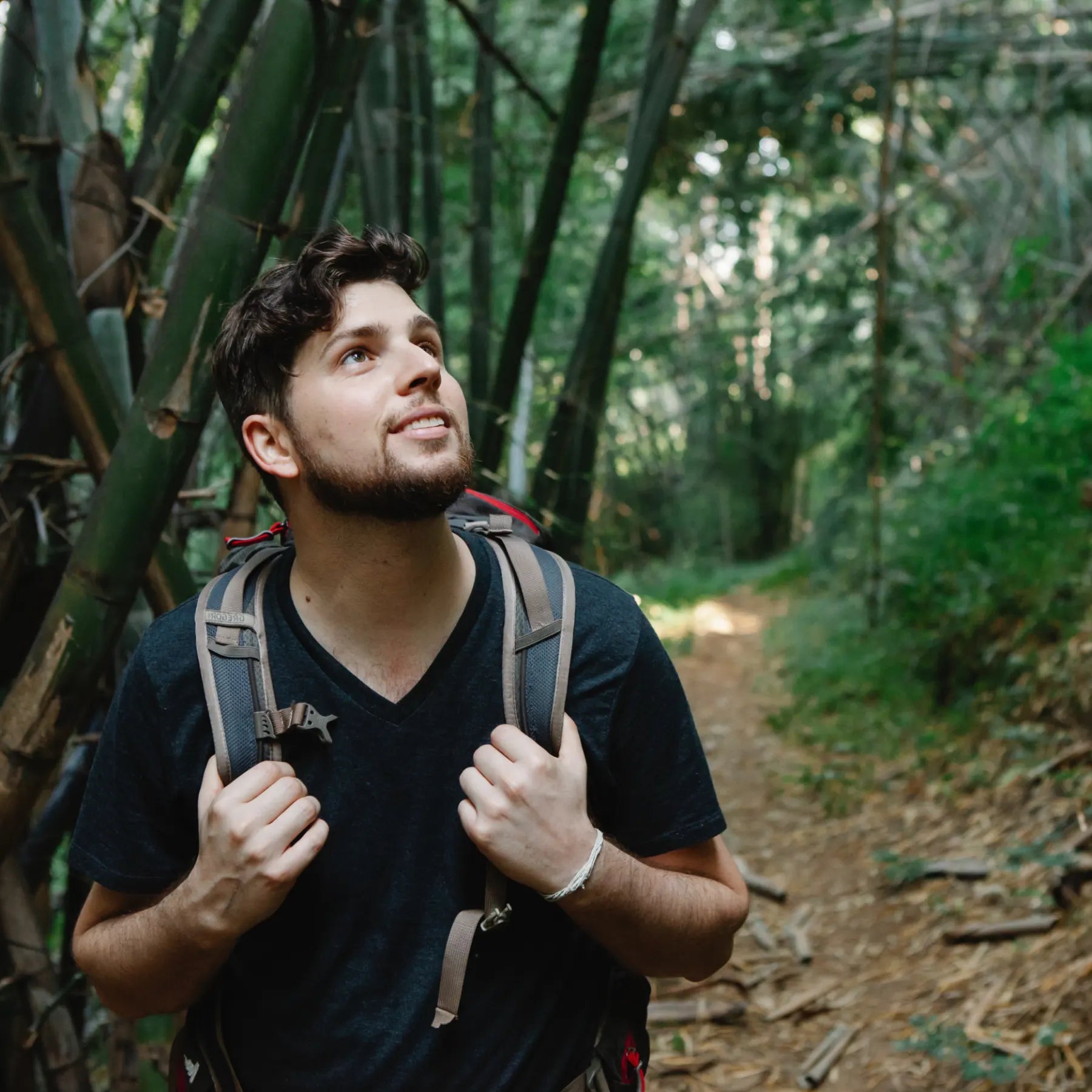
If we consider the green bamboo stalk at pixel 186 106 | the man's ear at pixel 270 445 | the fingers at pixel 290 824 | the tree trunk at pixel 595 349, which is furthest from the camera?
the tree trunk at pixel 595 349

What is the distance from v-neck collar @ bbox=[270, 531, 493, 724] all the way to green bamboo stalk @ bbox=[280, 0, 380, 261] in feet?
2.99

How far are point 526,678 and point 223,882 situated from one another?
1.40ft

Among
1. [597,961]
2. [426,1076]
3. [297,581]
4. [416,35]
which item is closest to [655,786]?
[597,961]

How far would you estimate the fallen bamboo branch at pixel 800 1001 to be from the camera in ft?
11.7

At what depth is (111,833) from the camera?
1.36m

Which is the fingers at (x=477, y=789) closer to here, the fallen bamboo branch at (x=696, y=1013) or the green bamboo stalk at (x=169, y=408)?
the green bamboo stalk at (x=169, y=408)

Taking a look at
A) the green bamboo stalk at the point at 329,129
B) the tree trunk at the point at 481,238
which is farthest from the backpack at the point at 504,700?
the tree trunk at the point at 481,238

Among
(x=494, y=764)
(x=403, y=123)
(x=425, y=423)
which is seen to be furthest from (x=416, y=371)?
(x=403, y=123)

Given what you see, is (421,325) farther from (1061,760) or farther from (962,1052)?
(1061,760)

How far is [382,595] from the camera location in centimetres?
142

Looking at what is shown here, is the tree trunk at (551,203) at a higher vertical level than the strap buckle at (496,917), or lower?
higher

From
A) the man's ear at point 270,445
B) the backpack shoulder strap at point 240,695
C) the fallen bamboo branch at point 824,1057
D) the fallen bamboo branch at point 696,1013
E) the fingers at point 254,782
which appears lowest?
the fallen bamboo branch at point 696,1013

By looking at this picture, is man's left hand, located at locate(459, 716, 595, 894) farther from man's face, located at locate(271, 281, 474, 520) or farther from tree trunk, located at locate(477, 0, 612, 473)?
tree trunk, located at locate(477, 0, 612, 473)

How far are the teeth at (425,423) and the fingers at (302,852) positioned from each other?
0.50 metres
